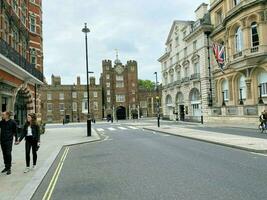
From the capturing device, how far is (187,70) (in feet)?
172

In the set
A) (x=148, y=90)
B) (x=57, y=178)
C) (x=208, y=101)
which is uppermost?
(x=148, y=90)

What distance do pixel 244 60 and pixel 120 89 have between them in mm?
66885

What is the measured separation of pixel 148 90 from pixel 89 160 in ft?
301

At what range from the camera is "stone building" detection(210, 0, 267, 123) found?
30.7m

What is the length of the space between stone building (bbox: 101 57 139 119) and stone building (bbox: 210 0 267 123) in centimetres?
5687

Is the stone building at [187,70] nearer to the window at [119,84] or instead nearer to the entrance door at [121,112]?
the entrance door at [121,112]

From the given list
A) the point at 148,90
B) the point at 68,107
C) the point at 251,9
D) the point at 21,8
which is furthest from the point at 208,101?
the point at 148,90

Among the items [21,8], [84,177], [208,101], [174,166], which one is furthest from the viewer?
[208,101]

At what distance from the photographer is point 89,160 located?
439 inches

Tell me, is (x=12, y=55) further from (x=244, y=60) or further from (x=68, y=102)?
(x=68, y=102)

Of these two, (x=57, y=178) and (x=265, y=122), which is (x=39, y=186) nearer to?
(x=57, y=178)

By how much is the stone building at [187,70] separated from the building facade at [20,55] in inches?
951

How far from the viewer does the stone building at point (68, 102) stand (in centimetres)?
8450

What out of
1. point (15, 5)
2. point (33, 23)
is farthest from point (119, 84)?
point (15, 5)
